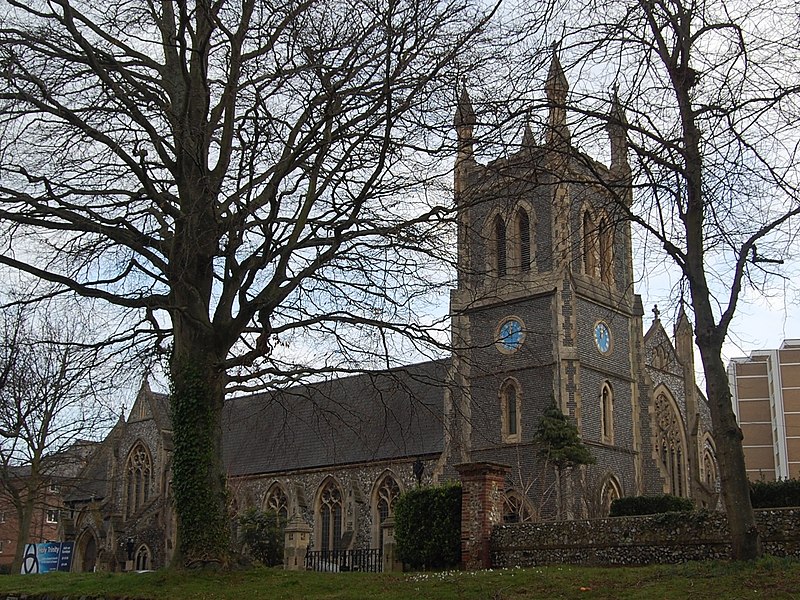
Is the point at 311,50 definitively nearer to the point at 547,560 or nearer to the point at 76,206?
the point at 76,206

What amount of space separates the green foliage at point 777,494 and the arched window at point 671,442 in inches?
653

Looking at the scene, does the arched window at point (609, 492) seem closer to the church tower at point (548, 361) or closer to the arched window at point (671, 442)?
the church tower at point (548, 361)

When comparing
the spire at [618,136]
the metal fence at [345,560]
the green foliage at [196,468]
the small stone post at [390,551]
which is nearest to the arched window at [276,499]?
the metal fence at [345,560]

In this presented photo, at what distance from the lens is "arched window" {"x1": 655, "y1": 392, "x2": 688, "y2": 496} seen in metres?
36.8

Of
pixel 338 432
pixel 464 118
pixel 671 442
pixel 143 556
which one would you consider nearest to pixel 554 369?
pixel 671 442

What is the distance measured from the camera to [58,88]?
45.9 feet


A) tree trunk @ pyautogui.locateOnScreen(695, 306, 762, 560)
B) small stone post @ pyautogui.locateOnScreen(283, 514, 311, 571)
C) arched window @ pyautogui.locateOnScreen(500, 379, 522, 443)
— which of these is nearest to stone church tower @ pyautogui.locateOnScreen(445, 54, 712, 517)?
arched window @ pyautogui.locateOnScreen(500, 379, 522, 443)

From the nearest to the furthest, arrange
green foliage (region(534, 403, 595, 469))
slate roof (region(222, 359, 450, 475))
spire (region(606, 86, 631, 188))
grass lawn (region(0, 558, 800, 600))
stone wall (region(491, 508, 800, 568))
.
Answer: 1. grass lawn (region(0, 558, 800, 600))
2. spire (region(606, 86, 631, 188))
3. stone wall (region(491, 508, 800, 568))
4. green foliage (region(534, 403, 595, 469))
5. slate roof (region(222, 359, 450, 475))

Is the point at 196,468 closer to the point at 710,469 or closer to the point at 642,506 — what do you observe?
the point at 642,506

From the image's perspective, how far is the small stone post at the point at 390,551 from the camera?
68.5 ft

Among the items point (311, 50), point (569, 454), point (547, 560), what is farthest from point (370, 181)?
point (569, 454)

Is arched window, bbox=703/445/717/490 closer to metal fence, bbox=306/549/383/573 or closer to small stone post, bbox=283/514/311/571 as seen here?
metal fence, bbox=306/549/383/573

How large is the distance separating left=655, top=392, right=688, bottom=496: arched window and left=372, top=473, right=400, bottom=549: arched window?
1068 cm

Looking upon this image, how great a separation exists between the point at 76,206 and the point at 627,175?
814 centimetres
